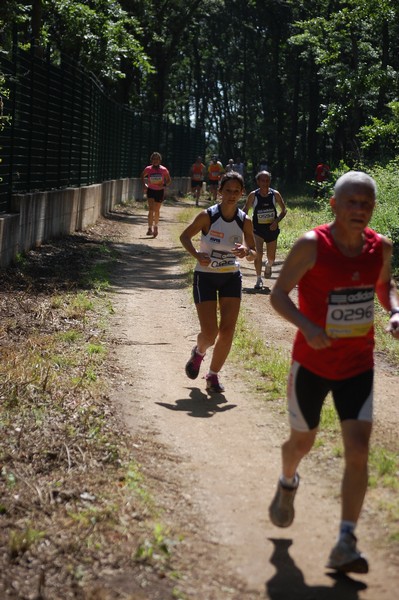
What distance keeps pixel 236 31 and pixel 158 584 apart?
6791 cm

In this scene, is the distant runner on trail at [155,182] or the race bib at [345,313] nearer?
the race bib at [345,313]

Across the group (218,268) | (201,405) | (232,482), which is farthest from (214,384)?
(232,482)

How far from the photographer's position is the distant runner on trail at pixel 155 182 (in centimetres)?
2197

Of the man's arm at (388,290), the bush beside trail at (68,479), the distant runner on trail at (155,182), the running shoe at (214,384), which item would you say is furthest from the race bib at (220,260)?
the distant runner on trail at (155,182)

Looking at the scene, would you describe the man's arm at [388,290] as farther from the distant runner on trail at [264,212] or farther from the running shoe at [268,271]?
the running shoe at [268,271]

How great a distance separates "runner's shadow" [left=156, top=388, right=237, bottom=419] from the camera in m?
7.88

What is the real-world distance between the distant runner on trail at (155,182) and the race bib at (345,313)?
1730cm

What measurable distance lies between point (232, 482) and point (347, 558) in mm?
1735

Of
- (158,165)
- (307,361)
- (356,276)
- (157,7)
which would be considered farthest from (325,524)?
(157,7)

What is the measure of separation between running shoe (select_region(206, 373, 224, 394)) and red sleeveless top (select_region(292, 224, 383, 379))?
364 centimetres

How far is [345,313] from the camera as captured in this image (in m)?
4.76

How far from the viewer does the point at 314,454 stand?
6605 millimetres

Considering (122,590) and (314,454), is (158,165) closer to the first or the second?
(314,454)

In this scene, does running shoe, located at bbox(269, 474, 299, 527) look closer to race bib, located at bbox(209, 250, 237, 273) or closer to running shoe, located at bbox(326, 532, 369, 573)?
running shoe, located at bbox(326, 532, 369, 573)
